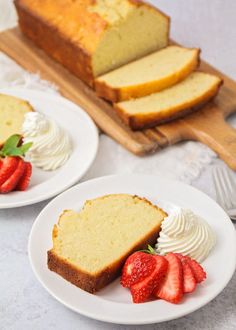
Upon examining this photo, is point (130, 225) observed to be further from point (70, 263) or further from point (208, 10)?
point (208, 10)

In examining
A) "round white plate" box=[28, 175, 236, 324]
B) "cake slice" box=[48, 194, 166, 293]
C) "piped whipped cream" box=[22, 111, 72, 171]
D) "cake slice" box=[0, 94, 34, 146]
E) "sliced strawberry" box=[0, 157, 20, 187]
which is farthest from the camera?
"cake slice" box=[0, 94, 34, 146]

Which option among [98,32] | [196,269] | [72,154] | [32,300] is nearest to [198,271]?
[196,269]

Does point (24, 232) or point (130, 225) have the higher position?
point (130, 225)

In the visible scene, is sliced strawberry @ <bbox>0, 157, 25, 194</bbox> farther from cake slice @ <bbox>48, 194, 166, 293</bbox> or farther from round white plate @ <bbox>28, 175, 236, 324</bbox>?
cake slice @ <bbox>48, 194, 166, 293</bbox>

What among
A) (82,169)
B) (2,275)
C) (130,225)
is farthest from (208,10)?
(2,275)

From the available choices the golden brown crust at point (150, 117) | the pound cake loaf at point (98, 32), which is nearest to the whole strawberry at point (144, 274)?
the golden brown crust at point (150, 117)

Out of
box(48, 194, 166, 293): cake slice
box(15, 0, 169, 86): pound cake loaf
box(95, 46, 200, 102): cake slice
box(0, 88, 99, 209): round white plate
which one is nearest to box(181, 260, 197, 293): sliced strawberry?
box(48, 194, 166, 293): cake slice
